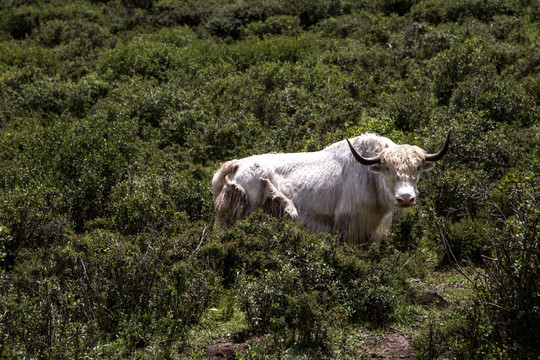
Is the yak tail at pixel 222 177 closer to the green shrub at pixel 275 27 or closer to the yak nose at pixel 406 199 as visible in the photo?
the yak nose at pixel 406 199

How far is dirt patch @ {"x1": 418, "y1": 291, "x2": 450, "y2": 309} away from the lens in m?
6.21

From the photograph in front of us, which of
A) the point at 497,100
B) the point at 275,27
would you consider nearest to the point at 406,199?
the point at 497,100

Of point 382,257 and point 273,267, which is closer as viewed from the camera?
point 273,267

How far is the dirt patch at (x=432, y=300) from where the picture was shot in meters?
6.21

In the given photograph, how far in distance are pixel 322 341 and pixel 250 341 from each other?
0.73m

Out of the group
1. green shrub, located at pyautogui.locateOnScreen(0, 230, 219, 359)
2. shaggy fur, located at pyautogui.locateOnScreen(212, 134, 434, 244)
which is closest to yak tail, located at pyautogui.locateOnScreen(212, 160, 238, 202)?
shaggy fur, located at pyautogui.locateOnScreen(212, 134, 434, 244)

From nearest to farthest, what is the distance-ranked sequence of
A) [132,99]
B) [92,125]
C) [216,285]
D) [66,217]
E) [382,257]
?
[216,285], [382,257], [66,217], [92,125], [132,99]

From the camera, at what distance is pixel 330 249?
663 centimetres

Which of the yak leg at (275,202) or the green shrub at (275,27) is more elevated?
the green shrub at (275,27)

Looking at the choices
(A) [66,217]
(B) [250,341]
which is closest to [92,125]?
(A) [66,217]

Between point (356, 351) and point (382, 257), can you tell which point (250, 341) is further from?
A: point (382, 257)

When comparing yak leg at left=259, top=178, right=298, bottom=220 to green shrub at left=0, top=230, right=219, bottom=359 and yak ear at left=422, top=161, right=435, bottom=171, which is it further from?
yak ear at left=422, top=161, right=435, bottom=171

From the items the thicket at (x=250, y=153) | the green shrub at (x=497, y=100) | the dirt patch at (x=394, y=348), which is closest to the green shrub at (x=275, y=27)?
the thicket at (x=250, y=153)

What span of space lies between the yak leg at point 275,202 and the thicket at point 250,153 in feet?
2.20
